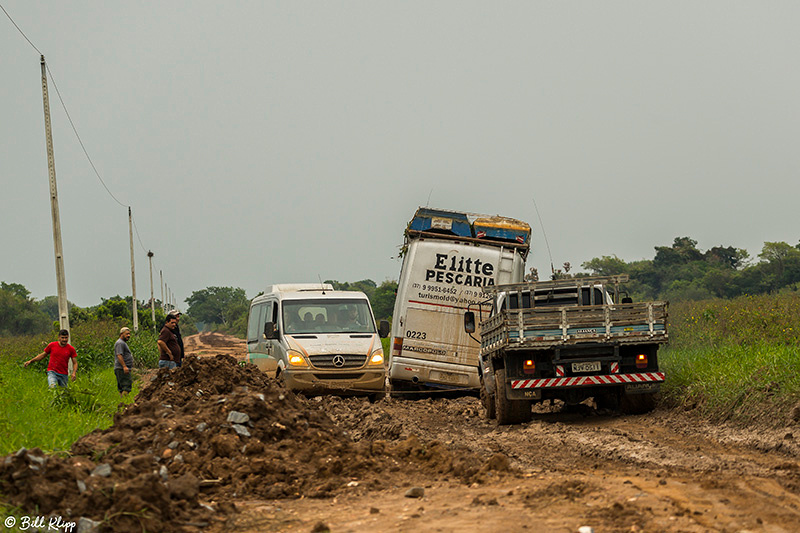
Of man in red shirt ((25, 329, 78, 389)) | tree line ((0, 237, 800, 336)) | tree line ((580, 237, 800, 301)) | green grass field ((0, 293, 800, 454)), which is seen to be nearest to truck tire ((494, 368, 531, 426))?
green grass field ((0, 293, 800, 454))

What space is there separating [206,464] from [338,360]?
813cm

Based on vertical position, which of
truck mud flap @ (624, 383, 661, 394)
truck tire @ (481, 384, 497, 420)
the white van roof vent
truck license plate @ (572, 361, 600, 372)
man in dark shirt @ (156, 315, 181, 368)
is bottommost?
truck tire @ (481, 384, 497, 420)

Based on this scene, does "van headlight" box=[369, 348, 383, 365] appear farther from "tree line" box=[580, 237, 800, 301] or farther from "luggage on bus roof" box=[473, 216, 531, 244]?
"tree line" box=[580, 237, 800, 301]

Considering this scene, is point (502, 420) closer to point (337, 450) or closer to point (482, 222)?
point (337, 450)

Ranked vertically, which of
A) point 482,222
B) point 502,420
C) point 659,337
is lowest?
point 502,420

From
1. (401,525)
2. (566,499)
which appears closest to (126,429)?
(401,525)

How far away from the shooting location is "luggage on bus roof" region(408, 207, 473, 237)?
17.7m

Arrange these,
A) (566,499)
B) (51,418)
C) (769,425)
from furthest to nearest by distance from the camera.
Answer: (51,418) < (769,425) < (566,499)

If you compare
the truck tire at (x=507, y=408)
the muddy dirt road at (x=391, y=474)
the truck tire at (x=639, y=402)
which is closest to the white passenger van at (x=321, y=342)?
the muddy dirt road at (x=391, y=474)

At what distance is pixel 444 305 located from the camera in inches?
683

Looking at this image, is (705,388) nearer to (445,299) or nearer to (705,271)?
(445,299)

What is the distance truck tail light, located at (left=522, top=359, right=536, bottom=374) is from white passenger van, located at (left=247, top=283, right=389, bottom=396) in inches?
180

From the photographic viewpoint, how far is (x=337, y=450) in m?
9.17

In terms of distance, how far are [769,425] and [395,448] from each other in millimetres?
4592
